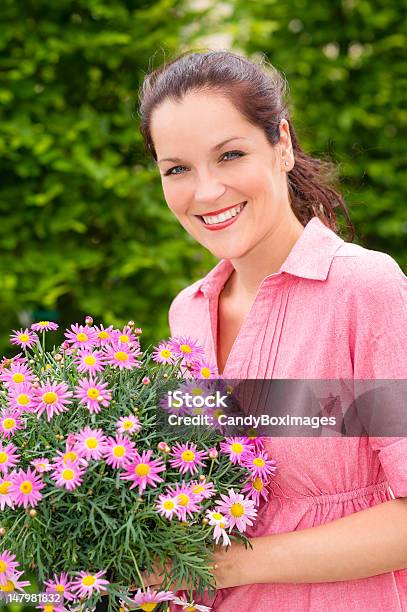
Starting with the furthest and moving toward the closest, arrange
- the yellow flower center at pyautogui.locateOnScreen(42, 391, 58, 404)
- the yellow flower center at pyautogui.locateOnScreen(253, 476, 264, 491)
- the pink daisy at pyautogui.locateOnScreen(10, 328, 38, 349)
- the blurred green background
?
the blurred green background, the pink daisy at pyautogui.locateOnScreen(10, 328, 38, 349), the yellow flower center at pyautogui.locateOnScreen(253, 476, 264, 491), the yellow flower center at pyautogui.locateOnScreen(42, 391, 58, 404)

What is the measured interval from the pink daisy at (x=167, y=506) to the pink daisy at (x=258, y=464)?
18 cm

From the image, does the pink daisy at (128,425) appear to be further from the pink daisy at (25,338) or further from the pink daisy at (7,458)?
the pink daisy at (25,338)

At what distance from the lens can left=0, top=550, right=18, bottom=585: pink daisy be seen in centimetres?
145

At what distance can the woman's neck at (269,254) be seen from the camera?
74.8 inches

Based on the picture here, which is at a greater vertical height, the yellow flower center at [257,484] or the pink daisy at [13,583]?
the yellow flower center at [257,484]

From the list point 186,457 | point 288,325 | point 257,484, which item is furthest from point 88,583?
point 288,325

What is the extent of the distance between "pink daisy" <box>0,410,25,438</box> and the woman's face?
0.58 m

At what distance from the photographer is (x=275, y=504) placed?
5.49 ft

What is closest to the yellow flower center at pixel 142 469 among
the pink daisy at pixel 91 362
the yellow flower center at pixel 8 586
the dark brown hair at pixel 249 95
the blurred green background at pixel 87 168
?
the pink daisy at pixel 91 362

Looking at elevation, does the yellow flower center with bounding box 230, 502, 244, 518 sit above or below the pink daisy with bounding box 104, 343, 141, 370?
below

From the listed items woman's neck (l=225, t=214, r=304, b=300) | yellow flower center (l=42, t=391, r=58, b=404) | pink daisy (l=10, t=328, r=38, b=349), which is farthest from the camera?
woman's neck (l=225, t=214, r=304, b=300)

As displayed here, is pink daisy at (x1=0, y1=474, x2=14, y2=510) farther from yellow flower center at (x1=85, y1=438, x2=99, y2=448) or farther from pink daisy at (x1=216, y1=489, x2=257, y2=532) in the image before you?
pink daisy at (x1=216, y1=489, x2=257, y2=532)

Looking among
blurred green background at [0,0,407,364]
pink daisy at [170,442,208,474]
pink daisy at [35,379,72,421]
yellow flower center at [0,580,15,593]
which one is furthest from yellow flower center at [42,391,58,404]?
blurred green background at [0,0,407,364]

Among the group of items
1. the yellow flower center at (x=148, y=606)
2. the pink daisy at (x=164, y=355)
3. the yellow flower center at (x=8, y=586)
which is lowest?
the yellow flower center at (x=148, y=606)
